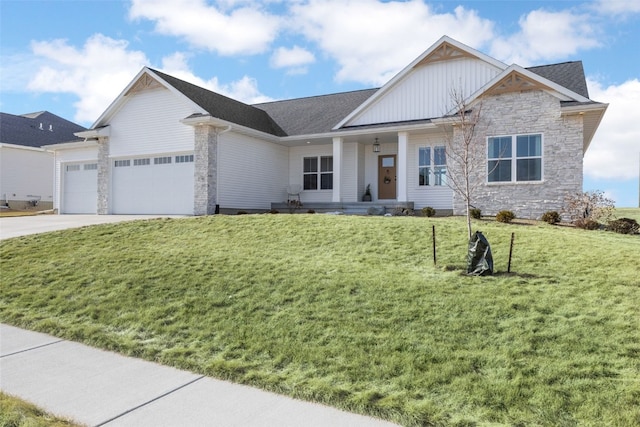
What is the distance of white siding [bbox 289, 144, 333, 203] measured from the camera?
21234mm

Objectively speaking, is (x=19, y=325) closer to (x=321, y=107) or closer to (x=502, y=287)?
(x=502, y=287)

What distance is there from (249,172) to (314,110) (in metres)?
5.43

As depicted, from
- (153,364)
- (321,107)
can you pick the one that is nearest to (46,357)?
(153,364)

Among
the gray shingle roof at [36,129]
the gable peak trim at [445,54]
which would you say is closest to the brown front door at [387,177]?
the gable peak trim at [445,54]

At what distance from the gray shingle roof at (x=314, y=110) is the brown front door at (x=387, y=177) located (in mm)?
2866

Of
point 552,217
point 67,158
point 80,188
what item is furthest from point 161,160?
point 552,217

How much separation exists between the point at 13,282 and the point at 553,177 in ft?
50.8

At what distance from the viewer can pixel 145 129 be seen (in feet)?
66.3

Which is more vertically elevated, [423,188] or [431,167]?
[431,167]

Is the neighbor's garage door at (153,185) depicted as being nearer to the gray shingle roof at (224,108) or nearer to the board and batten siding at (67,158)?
the gray shingle roof at (224,108)

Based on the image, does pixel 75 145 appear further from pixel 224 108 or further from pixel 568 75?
pixel 568 75

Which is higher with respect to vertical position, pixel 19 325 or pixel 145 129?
pixel 145 129

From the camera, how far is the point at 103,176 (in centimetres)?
2133

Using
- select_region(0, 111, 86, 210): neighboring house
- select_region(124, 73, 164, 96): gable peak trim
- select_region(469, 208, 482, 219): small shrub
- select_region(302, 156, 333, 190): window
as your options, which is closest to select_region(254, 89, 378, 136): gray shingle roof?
select_region(302, 156, 333, 190): window
